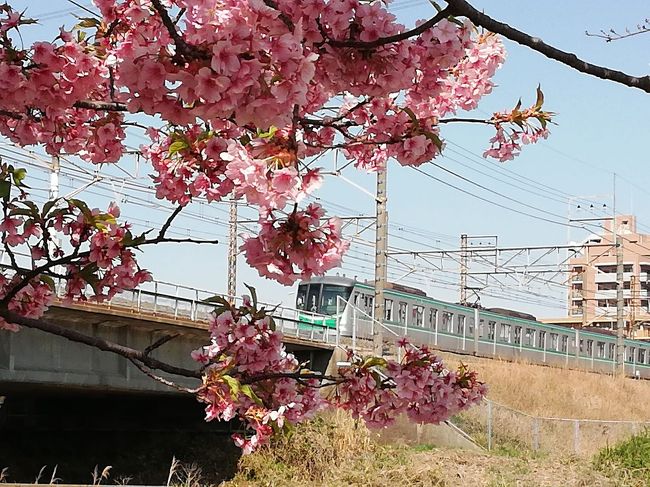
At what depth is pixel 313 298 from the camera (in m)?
29.5

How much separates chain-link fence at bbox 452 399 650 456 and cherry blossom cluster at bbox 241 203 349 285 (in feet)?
55.8

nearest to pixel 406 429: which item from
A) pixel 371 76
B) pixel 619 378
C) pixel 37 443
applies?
pixel 37 443

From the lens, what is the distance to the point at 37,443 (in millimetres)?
Answer: 24562

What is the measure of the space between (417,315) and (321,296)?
2.99 m

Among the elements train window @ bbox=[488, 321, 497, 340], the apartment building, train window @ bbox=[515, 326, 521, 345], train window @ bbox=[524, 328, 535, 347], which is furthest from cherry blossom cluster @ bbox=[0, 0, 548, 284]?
the apartment building

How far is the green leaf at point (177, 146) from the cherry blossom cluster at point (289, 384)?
732 mm

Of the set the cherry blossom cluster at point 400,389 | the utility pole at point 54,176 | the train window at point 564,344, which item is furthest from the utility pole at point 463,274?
the cherry blossom cluster at point 400,389

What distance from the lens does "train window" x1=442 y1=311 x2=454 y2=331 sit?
31.2 metres

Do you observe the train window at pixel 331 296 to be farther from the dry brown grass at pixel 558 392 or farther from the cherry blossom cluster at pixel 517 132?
the cherry blossom cluster at pixel 517 132

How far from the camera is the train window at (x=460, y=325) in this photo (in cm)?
3180

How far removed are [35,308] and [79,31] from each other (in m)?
1.30

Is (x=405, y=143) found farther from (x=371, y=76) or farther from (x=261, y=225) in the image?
(x=261, y=225)

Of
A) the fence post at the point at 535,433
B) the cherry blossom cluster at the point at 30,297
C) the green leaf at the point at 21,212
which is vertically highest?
the green leaf at the point at 21,212

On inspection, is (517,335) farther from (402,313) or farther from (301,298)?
(301,298)
